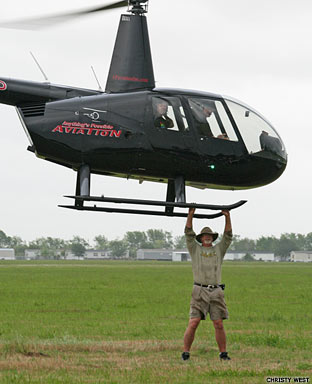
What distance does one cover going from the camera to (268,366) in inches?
456

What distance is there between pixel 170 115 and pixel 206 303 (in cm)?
277

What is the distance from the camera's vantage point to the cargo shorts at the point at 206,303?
37.7 ft

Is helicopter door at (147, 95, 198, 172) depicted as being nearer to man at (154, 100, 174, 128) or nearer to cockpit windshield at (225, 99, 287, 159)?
man at (154, 100, 174, 128)

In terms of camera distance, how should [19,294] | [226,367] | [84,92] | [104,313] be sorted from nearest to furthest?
1. [226,367]
2. [84,92]
3. [104,313]
4. [19,294]

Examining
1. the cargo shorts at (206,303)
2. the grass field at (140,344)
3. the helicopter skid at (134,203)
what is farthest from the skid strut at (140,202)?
the grass field at (140,344)

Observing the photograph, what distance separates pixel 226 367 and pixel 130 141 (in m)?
3.49

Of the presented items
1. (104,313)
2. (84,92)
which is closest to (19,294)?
(104,313)

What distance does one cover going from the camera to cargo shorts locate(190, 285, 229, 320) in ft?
37.7

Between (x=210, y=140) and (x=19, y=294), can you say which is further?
(x=19, y=294)

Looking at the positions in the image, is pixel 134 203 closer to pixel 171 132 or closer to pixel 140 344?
pixel 171 132

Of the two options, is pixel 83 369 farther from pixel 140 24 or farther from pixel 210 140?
pixel 140 24

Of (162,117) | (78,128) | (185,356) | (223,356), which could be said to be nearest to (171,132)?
(162,117)

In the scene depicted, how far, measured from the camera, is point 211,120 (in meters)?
11.8

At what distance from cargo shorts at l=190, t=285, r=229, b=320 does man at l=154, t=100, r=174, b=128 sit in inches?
94.7
